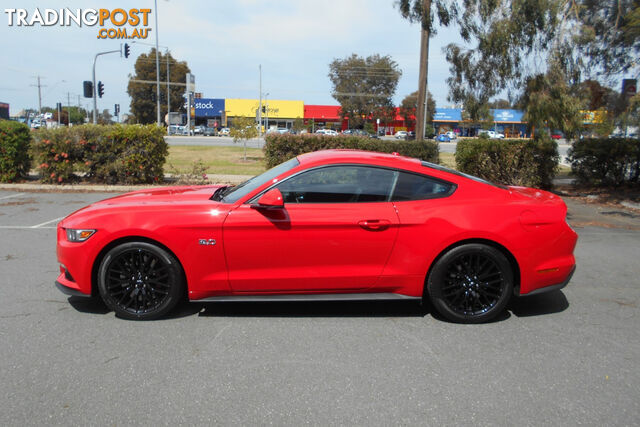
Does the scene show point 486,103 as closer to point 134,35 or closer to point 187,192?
point 187,192

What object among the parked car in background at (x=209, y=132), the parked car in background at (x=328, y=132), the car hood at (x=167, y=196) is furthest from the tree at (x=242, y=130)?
the parked car in background at (x=209, y=132)

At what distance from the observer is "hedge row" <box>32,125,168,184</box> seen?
1378 cm

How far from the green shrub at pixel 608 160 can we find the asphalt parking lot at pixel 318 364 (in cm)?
1036

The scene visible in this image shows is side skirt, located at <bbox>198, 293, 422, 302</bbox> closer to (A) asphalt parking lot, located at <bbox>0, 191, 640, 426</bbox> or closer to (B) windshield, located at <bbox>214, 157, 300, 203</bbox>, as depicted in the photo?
(A) asphalt parking lot, located at <bbox>0, 191, 640, 426</bbox>

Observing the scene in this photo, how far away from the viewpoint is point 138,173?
46.2 ft

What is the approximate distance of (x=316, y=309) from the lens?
480 cm

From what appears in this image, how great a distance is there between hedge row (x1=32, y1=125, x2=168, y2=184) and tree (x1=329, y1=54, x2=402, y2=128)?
60076 millimetres

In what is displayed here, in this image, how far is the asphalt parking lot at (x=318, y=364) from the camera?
10.0 ft

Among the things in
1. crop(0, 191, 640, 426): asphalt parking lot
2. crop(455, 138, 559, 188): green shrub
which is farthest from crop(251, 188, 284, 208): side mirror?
crop(455, 138, 559, 188): green shrub

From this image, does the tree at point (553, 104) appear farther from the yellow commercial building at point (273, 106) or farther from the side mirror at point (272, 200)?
the yellow commercial building at point (273, 106)

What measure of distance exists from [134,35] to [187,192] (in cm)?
3492

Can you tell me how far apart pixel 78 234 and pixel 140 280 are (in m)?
0.66

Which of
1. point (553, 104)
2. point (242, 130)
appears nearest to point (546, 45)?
point (553, 104)

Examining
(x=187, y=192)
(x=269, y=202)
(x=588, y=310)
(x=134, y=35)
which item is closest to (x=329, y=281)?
(x=269, y=202)
